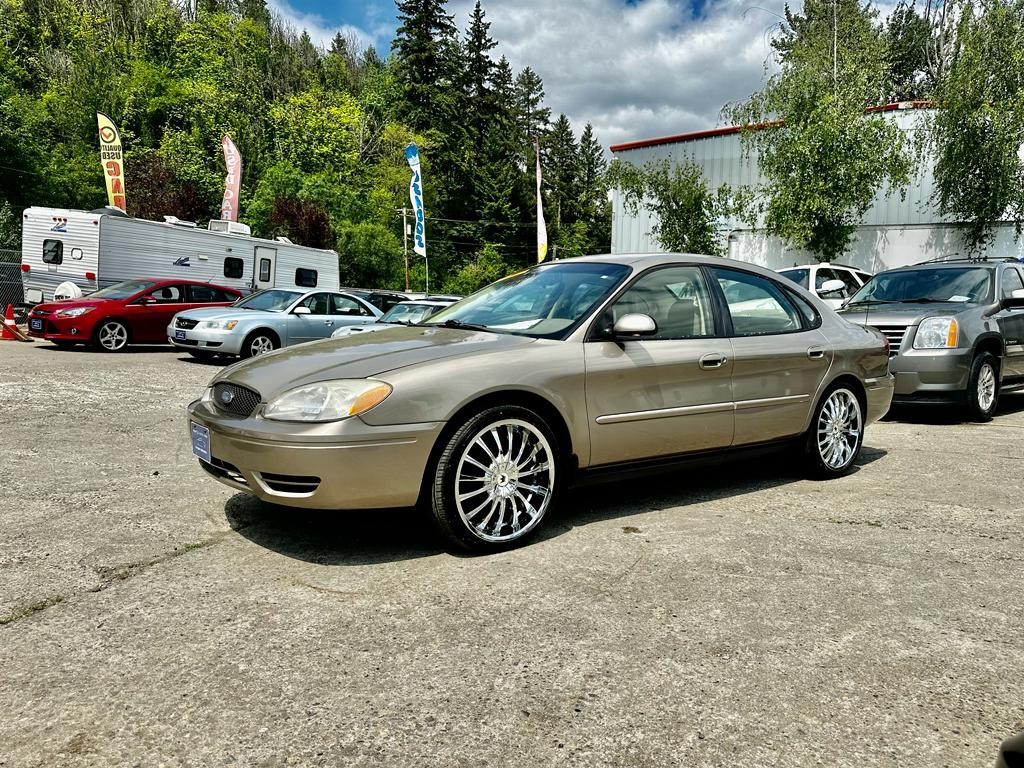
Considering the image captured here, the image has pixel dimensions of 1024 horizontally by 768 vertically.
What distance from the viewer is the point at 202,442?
12.3ft

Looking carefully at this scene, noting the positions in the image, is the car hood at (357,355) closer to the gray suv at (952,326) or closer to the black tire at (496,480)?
the black tire at (496,480)

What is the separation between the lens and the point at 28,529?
148 inches

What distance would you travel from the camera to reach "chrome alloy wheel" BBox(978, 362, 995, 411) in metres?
7.84

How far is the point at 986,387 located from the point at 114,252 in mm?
16512

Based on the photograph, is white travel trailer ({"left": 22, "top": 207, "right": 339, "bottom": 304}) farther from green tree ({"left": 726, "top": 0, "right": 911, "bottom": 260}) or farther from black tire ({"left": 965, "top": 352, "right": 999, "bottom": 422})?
black tire ({"left": 965, "top": 352, "right": 999, "bottom": 422})

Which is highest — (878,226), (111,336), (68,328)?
(878,226)

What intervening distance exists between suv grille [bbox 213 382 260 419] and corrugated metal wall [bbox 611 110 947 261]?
844 inches

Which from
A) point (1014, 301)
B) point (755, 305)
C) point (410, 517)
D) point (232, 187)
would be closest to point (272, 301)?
point (410, 517)

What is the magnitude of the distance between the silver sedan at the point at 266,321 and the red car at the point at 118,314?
123cm

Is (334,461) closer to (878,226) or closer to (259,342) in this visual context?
(259,342)

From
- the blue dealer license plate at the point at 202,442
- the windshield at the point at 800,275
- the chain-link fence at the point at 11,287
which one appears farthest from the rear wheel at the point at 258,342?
the chain-link fence at the point at 11,287

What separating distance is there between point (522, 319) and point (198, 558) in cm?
209

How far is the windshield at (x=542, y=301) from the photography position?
4.10 m

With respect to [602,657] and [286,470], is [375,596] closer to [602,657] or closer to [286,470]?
[286,470]
